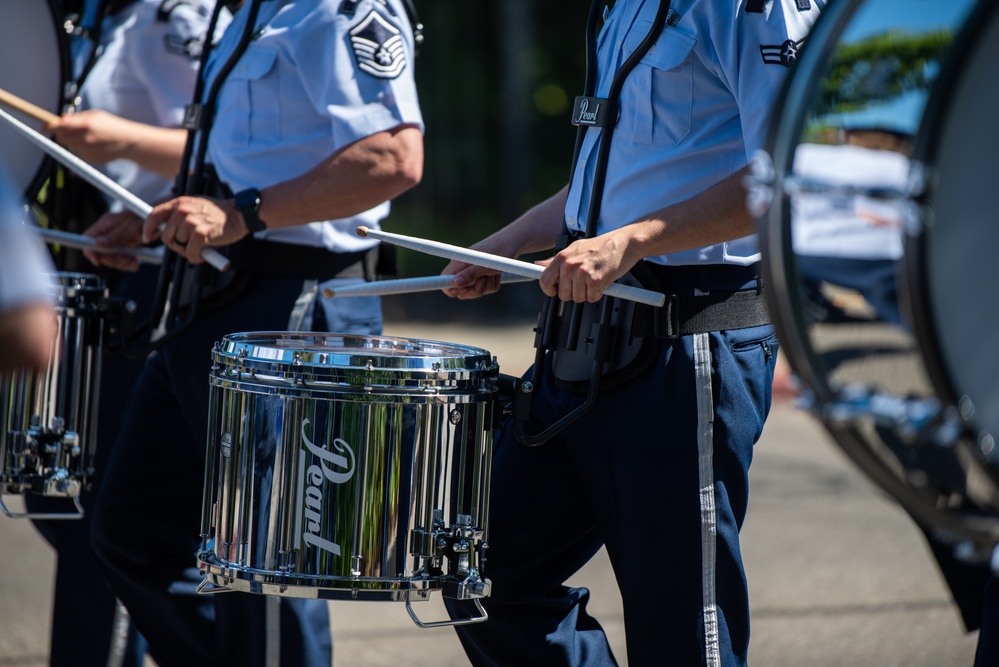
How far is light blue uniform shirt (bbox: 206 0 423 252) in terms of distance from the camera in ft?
8.21

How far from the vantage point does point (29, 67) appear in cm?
290

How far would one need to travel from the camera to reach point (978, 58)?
3.97 ft

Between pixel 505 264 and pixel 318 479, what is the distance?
45 cm

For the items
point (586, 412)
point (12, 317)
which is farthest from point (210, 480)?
point (12, 317)

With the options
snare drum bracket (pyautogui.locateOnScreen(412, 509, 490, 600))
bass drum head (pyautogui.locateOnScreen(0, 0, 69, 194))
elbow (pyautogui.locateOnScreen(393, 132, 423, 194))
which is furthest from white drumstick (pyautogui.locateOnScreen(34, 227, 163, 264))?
snare drum bracket (pyautogui.locateOnScreen(412, 509, 490, 600))

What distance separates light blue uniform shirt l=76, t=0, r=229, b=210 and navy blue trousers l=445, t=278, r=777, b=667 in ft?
4.94

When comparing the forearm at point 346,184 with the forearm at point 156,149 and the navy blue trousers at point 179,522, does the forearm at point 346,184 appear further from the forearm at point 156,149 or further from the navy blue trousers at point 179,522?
the forearm at point 156,149

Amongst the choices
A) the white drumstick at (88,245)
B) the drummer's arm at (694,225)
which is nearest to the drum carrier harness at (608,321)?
the drummer's arm at (694,225)

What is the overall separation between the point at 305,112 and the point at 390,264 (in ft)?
1.27

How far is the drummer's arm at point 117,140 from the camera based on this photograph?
2.82 m

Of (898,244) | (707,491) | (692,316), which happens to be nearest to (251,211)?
(692,316)

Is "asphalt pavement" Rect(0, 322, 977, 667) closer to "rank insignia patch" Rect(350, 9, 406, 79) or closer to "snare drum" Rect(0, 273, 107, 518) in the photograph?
"snare drum" Rect(0, 273, 107, 518)

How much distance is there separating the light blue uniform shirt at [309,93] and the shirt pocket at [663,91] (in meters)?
0.63

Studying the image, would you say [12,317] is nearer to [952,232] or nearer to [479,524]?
[952,232]
